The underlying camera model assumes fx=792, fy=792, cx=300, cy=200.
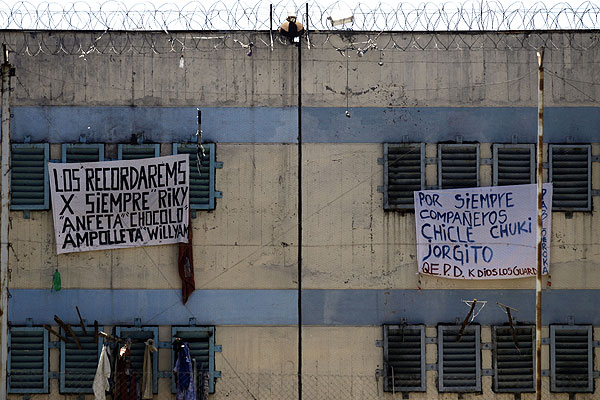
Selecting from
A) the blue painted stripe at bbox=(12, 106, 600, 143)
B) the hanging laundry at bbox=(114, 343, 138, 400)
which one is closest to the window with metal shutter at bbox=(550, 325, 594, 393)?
the blue painted stripe at bbox=(12, 106, 600, 143)

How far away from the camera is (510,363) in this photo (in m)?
12.6

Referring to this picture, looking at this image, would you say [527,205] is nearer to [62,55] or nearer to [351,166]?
[351,166]

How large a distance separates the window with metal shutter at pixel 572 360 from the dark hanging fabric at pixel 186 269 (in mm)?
5768

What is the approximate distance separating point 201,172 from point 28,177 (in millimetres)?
2734

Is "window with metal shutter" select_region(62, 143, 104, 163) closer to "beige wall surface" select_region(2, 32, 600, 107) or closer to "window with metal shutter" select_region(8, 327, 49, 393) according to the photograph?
"beige wall surface" select_region(2, 32, 600, 107)

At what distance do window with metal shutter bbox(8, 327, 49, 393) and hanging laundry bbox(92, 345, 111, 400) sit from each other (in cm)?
97

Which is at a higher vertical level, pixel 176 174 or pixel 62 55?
pixel 62 55

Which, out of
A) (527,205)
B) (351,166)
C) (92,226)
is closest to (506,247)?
(527,205)

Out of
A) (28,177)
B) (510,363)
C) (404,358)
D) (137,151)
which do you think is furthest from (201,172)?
(510,363)

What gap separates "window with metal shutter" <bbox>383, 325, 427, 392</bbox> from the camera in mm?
12562

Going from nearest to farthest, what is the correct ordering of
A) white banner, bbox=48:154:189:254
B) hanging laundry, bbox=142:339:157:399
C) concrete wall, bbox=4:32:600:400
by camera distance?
1. hanging laundry, bbox=142:339:157:399
2. white banner, bbox=48:154:189:254
3. concrete wall, bbox=4:32:600:400

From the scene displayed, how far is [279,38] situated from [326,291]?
163 inches

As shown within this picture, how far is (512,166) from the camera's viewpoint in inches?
500

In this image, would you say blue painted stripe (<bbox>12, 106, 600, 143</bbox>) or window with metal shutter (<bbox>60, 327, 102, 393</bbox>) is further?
blue painted stripe (<bbox>12, 106, 600, 143</bbox>)
